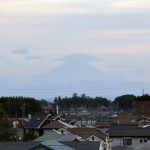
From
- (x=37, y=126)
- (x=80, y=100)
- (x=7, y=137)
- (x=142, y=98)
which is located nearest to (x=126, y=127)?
(x=7, y=137)

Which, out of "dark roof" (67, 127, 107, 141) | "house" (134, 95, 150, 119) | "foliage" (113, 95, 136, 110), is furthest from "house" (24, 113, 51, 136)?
"foliage" (113, 95, 136, 110)

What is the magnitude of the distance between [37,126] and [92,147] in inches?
1408

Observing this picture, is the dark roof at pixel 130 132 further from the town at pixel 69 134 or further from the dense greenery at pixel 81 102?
the dense greenery at pixel 81 102

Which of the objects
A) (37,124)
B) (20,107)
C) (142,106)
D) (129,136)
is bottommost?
(129,136)

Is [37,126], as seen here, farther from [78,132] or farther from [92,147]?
[92,147]

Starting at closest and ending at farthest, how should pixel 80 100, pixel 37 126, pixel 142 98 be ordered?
pixel 37 126, pixel 142 98, pixel 80 100

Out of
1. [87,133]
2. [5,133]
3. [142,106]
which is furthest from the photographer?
[142,106]

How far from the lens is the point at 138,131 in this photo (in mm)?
50500

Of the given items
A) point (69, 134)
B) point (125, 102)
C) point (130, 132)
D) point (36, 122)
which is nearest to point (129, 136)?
point (130, 132)

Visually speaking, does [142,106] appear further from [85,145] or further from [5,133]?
[85,145]

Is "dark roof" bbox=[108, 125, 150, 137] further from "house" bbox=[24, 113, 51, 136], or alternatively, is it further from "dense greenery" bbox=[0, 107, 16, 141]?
"house" bbox=[24, 113, 51, 136]

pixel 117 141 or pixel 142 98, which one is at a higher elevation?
pixel 142 98

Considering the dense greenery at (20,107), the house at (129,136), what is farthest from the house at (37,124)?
the dense greenery at (20,107)

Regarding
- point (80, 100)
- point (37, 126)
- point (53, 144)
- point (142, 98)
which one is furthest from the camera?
point (80, 100)
